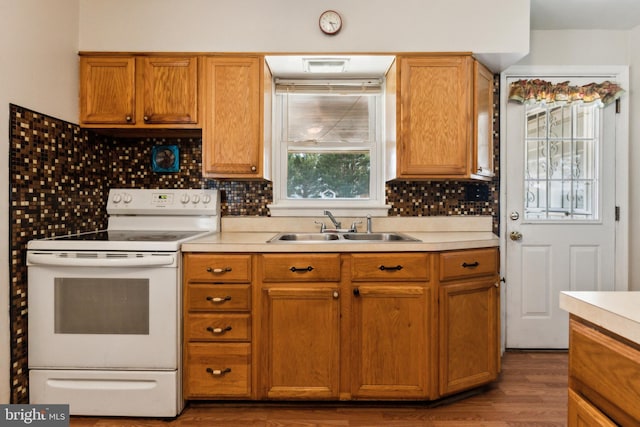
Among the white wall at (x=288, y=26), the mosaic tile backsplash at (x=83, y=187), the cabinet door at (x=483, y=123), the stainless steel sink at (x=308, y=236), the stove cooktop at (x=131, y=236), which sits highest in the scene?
the white wall at (x=288, y=26)

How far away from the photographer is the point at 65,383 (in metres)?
1.95

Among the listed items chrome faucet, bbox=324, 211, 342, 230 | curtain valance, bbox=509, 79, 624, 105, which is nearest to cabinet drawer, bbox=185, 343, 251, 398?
chrome faucet, bbox=324, 211, 342, 230

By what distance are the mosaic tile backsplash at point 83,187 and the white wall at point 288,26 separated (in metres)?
0.65

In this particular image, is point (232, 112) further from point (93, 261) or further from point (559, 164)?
point (559, 164)

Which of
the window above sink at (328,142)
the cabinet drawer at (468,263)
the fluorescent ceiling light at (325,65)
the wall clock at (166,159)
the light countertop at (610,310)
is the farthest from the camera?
the window above sink at (328,142)

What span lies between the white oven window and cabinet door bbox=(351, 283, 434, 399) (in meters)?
1.09

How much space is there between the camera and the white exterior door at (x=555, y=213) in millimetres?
2848

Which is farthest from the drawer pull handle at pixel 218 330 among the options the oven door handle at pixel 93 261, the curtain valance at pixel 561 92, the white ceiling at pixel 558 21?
the curtain valance at pixel 561 92

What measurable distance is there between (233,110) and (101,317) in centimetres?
137

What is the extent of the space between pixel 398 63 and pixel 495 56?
0.61 meters

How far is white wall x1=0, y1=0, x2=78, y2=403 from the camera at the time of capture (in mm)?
1826

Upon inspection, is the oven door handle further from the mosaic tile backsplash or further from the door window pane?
the door window pane

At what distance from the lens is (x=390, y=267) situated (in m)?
2.02

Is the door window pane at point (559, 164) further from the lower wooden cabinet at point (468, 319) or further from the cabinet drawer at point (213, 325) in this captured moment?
the cabinet drawer at point (213, 325)
